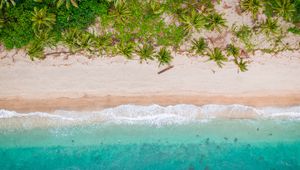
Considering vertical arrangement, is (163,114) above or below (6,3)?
A: below

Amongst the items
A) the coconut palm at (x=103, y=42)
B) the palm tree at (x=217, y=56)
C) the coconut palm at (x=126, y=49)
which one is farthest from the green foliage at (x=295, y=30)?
the coconut palm at (x=103, y=42)

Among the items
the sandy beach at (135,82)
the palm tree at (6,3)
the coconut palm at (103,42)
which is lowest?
the sandy beach at (135,82)

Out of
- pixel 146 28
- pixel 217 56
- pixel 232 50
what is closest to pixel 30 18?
pixel 146 28

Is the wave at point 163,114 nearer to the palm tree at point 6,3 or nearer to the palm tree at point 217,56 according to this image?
the palm tree at point 217,56

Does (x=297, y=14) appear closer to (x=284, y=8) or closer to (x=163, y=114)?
(x=284, y=8)

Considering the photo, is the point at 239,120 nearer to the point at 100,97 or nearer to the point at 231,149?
the point at 231,149

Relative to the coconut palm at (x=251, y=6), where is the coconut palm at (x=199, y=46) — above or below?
below

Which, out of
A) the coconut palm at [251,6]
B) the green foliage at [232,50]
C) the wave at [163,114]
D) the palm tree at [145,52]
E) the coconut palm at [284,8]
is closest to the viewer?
the coconut palm at [284,8]
